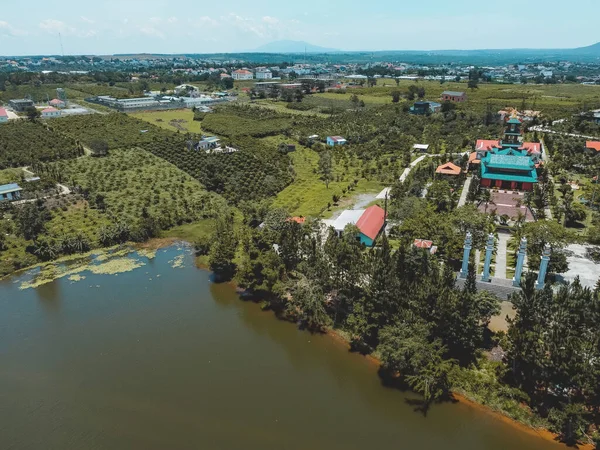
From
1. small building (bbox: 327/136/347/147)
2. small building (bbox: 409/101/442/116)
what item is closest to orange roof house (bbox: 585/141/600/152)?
small building (bbox: 327/136/347/147)

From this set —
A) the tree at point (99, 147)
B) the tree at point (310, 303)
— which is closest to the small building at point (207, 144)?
the tree at point (99, 147)

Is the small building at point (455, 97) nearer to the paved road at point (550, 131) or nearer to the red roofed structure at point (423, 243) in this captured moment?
the paved road at point (550, 131)

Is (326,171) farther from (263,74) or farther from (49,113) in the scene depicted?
(263,74)

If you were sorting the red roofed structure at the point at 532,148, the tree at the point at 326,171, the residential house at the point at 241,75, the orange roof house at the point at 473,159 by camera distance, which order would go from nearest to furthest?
1. the tree at the point at 326,171
2. the orange roof house at the point at 473,159
3. the red roofed structure at the point at 532,148
4. the residential house at the point at 241,75

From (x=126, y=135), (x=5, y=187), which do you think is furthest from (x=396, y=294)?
(x=126, y=135)

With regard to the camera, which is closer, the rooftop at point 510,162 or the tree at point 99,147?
the rooftop at point 510,162

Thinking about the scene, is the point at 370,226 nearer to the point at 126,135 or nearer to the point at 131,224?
the point at 131,224
